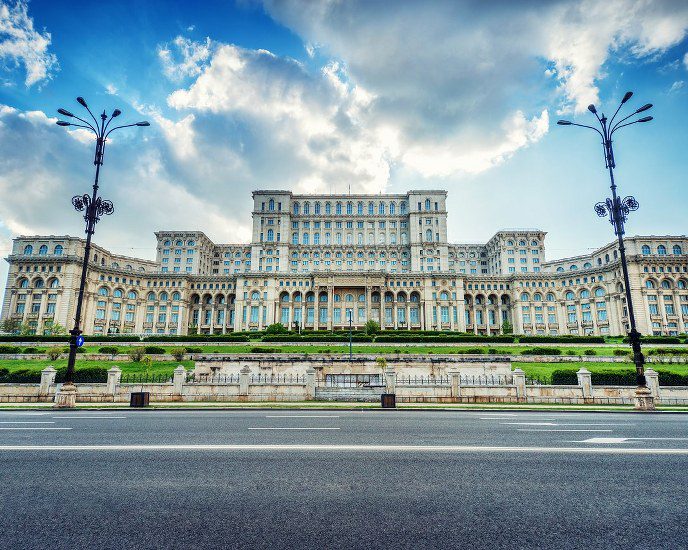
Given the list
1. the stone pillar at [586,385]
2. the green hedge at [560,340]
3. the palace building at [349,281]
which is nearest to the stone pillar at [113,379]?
the stone pillar at [586,385]

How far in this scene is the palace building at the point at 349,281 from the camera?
75.4 metres

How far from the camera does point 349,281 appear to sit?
269 ft

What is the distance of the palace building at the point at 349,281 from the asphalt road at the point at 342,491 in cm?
7237

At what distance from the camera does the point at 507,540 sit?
3.40 m

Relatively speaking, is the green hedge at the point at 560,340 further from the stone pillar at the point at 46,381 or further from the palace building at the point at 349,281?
the stone pillar at the point at 46,381

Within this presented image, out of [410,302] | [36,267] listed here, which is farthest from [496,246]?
[36,267]

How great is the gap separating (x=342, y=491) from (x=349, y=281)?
77.2 meters

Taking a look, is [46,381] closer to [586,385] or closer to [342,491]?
[342,491]

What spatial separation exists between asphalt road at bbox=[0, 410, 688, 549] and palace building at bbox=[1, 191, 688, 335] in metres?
72.4

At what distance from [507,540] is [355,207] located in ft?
315

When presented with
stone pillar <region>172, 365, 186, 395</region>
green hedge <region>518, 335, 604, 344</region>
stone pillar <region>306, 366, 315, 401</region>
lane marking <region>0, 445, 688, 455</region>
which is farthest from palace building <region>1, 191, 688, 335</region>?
lane marking <region>0, 445, 688, 455</region>

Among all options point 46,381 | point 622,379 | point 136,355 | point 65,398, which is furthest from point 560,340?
point 46,381

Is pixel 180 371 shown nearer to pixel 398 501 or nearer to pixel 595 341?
pixel 398 501

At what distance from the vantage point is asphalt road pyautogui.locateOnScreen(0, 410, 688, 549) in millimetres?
3486
